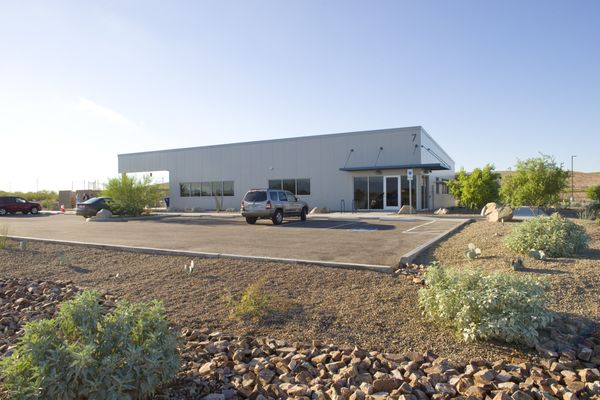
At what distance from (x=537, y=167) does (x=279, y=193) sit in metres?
12.8

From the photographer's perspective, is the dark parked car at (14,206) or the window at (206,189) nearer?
the dark parked car at (14,206)

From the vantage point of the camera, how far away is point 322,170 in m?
30.6

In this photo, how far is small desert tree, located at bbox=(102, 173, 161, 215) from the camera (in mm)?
26578

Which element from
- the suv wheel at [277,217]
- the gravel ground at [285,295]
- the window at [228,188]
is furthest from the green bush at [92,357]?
the window at [228,188]

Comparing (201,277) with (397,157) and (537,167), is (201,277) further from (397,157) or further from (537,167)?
(397,157)

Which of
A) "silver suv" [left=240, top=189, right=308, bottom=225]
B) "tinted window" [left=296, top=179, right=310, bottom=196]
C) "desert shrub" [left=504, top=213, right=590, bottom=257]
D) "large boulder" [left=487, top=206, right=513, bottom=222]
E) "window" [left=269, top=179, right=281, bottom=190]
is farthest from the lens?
"window" [left=269, top=179, right=281, bottom=190]

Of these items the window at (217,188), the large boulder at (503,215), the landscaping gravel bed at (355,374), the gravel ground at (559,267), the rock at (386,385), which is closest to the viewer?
the landscaping gravel bed at (355,374)

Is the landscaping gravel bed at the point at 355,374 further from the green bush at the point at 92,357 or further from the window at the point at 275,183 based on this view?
the window at the point at 275,183

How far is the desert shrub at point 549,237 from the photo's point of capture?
763 centimetres

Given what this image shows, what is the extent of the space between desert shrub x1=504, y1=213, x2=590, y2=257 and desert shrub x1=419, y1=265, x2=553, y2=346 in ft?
10.6

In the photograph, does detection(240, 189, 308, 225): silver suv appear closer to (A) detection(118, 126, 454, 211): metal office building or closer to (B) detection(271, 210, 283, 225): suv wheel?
(B) detection(271, 210, 283, 225): suv wheel

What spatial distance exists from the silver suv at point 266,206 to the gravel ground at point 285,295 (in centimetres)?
977

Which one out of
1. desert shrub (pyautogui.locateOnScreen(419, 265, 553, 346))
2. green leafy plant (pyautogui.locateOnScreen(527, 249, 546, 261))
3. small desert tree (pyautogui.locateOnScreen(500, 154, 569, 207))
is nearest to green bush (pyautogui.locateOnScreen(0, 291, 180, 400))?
desert shrub (pyautogui.locateOnScreen(419, 265, 553, 346))

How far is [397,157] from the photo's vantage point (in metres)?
27.8
